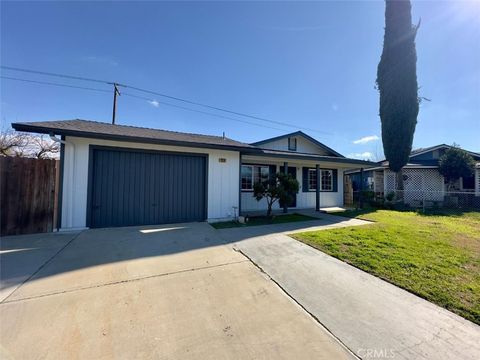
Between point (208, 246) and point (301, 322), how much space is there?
9.40ft

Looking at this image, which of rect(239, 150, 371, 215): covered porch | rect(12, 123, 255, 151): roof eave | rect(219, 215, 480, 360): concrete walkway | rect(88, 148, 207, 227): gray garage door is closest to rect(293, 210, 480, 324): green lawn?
rect(219, 215, 480, 360): concrete walkway

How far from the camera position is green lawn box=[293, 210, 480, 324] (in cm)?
294

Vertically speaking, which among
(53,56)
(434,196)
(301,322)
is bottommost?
(301,322)

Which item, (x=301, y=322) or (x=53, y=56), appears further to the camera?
(x=53, y=56)

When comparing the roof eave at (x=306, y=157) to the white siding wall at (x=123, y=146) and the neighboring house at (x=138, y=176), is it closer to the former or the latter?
the neighboring house at (x=138, y=176)

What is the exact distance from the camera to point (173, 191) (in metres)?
7.14

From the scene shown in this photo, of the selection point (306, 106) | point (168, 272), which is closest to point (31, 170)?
point (168, 272)

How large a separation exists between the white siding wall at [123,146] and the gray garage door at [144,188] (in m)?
0.20

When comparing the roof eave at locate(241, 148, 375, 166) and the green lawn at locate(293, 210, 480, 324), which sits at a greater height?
the roof eave at locate(241, 148, 375, 166)

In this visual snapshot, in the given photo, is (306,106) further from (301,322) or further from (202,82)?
(301,322)

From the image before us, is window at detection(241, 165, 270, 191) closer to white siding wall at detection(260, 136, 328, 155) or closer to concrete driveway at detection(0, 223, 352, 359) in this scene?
white siding wall at detection(260, 136, 328, 155)

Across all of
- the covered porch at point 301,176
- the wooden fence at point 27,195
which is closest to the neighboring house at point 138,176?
the wooden fence at point 27,195

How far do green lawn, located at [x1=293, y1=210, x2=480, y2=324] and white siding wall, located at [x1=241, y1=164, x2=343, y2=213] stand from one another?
4.66 m

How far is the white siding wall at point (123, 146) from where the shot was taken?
5.82 metres
